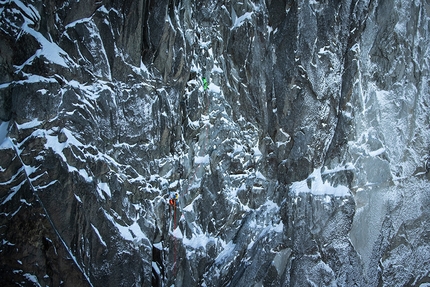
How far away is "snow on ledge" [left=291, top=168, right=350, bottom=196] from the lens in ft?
28.2

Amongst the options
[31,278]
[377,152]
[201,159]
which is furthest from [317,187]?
[31,278]

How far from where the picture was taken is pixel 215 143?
8.50 m

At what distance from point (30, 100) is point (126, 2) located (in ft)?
9.02

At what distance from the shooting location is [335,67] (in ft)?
28.9

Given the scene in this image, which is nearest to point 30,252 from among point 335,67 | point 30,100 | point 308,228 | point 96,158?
point 96,158

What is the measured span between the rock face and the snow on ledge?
0.10 ft

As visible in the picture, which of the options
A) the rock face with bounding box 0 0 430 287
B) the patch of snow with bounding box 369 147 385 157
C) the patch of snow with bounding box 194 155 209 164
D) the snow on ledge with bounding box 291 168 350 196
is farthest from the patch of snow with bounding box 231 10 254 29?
the patch of snow with bounding box 369 147 385 157

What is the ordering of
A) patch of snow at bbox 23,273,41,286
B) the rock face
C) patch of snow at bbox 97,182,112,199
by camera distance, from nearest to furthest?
patch of snow at bbox 23,273,41,286
the rock face
patch of snow at bbox 97,182,112,199

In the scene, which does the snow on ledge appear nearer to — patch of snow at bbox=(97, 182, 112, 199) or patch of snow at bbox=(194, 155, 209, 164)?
patch of snow at bbox=(194, 155, 209, 164)

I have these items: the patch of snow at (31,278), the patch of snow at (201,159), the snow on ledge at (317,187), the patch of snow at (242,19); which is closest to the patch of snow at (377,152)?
the snow on ledge at (317,187)

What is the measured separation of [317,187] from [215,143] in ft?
8.43

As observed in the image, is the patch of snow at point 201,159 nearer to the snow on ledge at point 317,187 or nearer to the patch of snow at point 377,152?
the snow on ledge at point 317,187

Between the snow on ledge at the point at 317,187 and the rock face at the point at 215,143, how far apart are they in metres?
0.03

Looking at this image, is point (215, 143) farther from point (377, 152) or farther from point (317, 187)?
point (377, 152)
